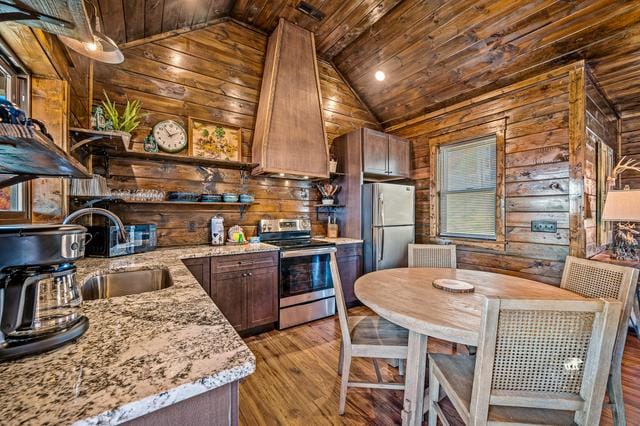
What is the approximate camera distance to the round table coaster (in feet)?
5.65

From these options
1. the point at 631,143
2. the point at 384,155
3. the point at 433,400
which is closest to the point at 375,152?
the point at 384,155

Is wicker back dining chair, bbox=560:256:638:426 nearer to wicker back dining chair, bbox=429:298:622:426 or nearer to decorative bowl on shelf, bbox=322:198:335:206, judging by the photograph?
wicker back dining chair, bbox=429:298:622:426

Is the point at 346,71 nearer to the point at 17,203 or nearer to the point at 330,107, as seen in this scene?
the point at 330,107

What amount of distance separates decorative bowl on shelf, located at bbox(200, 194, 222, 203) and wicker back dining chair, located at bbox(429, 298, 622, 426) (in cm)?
270

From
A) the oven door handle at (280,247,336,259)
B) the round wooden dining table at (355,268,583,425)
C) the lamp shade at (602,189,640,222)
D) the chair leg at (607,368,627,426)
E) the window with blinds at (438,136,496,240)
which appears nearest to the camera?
the round wooden dining table at (355,268,583,425)

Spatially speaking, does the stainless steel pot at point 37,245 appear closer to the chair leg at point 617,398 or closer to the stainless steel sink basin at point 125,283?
the stainless steel sink basin at point 125,283

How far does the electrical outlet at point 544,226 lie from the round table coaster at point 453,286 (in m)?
1.56

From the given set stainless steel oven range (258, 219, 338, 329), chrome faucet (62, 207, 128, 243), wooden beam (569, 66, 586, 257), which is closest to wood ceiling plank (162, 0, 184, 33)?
chrome faucet (62, 207, 128, 243)

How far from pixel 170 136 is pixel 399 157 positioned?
300 centimetres

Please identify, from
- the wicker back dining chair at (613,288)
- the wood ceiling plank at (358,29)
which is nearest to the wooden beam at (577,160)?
the wicker back dining chair at (613,288)

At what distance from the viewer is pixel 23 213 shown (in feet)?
4.96

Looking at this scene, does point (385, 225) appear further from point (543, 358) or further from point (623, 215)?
point (543, 358)

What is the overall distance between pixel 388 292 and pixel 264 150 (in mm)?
2079

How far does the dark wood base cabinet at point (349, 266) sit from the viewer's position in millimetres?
3428
